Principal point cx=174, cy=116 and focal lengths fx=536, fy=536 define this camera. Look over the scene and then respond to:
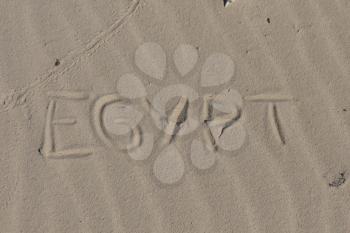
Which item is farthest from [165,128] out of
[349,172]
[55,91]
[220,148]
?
[349,172]

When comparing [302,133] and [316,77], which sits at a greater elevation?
[316,77]

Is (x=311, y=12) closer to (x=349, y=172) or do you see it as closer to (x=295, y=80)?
(x=295, y=80)

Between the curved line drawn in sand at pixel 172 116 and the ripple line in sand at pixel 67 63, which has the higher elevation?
the ripple line in sand at pixel 67 63

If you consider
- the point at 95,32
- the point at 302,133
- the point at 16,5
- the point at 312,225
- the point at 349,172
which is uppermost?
the point at 16,5

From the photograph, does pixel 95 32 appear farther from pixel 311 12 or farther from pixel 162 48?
pixel 311 12

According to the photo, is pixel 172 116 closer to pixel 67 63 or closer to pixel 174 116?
pixel 174 116

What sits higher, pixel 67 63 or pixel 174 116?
pixel 67 63

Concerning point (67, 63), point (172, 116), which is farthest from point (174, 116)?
point (67, 63)

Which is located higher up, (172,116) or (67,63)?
(67,63)
